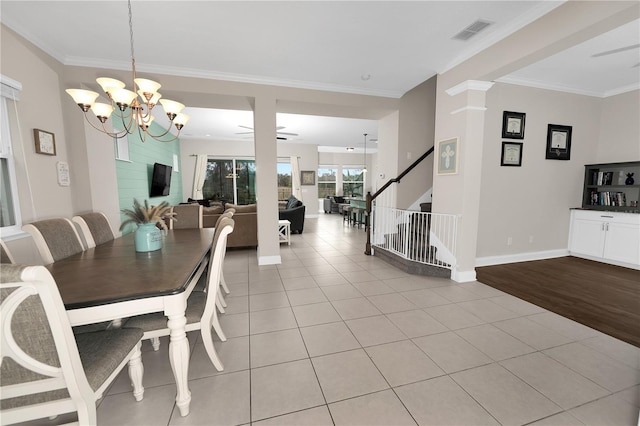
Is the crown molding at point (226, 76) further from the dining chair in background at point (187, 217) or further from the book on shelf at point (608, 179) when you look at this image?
the book on shelf at point (608, 179)

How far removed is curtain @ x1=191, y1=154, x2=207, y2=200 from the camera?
338 inches

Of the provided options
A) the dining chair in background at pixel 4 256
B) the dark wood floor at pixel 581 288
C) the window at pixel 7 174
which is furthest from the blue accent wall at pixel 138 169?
the dark wood floor at pixel 581 288

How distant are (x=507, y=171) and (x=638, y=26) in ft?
6.22

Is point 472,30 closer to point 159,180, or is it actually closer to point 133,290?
point 133,290

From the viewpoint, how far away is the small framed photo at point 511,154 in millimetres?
3945

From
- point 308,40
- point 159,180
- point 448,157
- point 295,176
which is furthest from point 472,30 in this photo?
point 295,176

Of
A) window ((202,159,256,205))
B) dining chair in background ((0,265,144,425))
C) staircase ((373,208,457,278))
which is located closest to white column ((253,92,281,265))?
staircase ((373,208,457,278))

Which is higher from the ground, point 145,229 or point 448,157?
point 448,157

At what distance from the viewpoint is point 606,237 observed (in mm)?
4102

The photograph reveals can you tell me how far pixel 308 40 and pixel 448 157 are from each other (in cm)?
230

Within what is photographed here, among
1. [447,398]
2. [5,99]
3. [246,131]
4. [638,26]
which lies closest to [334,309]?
[447,398]

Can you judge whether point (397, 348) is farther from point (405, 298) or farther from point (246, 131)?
point (246, 131)

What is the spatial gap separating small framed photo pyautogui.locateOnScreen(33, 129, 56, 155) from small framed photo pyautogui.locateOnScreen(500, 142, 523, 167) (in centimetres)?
590

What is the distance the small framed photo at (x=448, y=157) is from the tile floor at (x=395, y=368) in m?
1.61
